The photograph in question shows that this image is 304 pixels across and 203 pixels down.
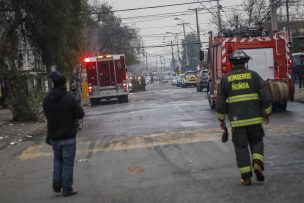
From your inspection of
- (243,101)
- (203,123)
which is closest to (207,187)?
(243,101)

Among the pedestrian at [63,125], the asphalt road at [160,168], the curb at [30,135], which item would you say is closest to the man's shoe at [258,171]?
the asphalt road at [160,168]

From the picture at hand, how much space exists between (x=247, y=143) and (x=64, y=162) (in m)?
2.55

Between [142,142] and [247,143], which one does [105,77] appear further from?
[247,143]

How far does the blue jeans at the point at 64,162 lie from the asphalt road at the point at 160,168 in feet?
0.68

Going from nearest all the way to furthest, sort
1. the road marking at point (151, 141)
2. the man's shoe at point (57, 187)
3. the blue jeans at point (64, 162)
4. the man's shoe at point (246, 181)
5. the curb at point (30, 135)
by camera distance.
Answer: the man's shoe at point (246, 181)
the blue jeans at point (64, 162)
the man's shoe at point (57, 187)
the road marking at point (151, 141)
the curb at point (30, 135)

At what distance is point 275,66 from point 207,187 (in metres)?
12.6

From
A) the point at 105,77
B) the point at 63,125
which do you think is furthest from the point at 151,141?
the point at 105,77

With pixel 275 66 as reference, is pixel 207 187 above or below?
below

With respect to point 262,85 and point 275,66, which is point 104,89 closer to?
point 275,66

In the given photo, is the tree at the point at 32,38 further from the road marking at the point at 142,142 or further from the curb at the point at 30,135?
the road marking at the point at 142,142

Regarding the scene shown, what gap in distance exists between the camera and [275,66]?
19.9m

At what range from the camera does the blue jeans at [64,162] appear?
8.22m

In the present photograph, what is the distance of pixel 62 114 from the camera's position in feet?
27.2

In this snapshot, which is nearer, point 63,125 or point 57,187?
point 63,125
